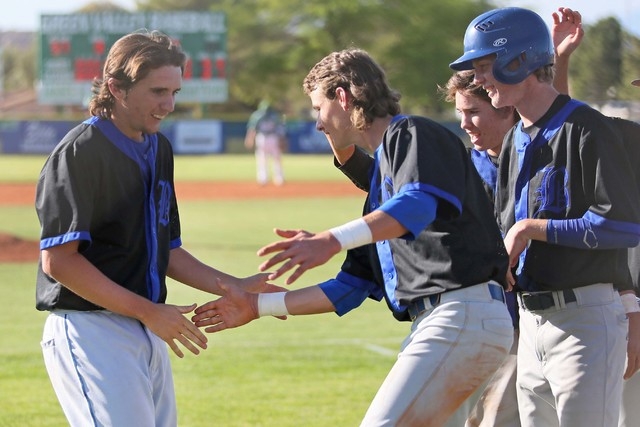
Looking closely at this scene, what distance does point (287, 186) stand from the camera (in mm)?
32094

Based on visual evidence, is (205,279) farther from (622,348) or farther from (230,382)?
(230,382)

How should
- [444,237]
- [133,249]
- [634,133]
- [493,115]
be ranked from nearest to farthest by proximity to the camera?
[444,237]
[133,249]
[634,133]
[493,115]

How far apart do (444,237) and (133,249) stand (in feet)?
4.13

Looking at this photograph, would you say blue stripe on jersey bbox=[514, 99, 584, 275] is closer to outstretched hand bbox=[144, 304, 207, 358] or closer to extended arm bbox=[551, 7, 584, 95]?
extended arm bbox=[551, 7, 584, 95]

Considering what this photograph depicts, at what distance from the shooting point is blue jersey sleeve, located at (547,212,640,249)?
172 inches

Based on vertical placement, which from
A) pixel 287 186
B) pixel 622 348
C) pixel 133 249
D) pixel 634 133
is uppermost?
pixel 634 133

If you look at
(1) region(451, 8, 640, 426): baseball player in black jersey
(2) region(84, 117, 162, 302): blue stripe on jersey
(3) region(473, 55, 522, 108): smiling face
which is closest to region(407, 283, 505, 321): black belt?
(1) region(451, 8, 640, 426): baseball player in black jersey

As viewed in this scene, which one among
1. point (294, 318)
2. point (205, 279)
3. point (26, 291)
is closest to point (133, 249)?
point (205, 279)

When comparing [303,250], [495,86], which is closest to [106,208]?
[303,250]

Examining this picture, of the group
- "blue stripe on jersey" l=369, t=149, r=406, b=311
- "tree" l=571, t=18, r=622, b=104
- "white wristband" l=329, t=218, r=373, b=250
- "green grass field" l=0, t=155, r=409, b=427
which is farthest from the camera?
"tree" l=571, t=18, r=622, b=104

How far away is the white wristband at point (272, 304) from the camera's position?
4695 millimetres

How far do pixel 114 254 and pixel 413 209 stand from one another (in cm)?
126

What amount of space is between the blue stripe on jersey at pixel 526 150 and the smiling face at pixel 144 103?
1.49 meters

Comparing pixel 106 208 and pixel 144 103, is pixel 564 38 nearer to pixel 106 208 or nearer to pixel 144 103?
pixel 144 103
